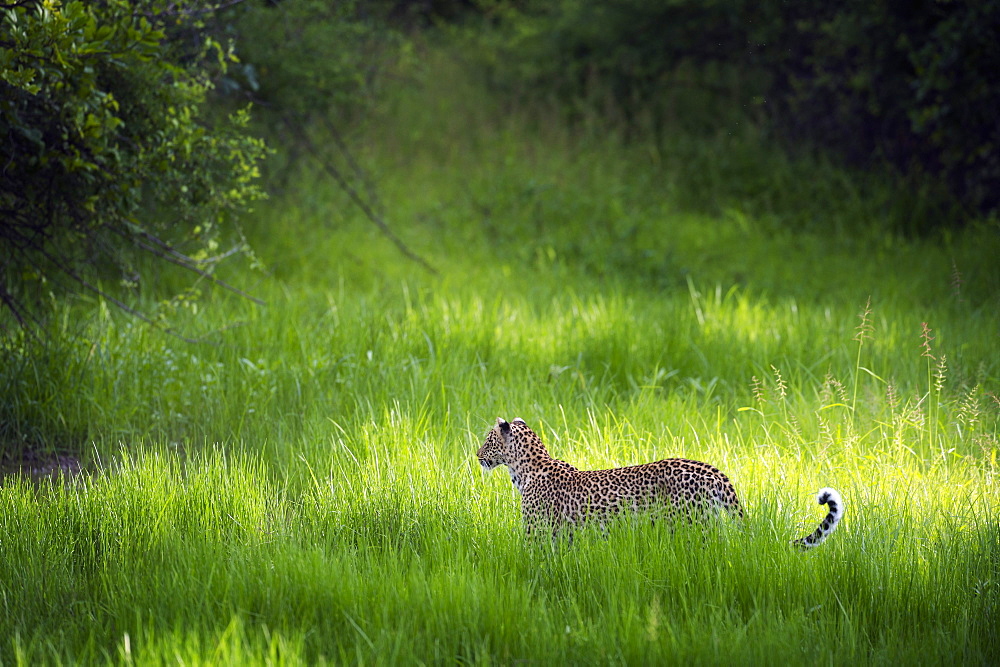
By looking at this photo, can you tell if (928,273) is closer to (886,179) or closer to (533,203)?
(886,179)

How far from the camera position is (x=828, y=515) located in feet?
9.96

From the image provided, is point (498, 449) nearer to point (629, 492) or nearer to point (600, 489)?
point (600, 489)

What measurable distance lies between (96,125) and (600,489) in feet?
10.8

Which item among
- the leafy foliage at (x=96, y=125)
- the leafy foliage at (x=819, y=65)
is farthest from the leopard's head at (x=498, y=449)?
the leafy foliage at (x=819, y=65)

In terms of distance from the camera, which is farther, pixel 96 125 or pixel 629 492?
pixel 96 125

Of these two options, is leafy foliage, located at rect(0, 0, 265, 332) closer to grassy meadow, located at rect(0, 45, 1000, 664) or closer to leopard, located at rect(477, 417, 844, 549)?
grassy meadow, located at rect(0, 45, 1000, 664)

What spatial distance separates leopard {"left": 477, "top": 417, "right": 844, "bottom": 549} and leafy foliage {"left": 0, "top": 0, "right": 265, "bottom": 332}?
9.07 ft

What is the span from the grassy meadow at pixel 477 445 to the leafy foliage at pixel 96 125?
82 cm

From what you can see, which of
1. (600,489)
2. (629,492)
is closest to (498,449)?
(600,489)

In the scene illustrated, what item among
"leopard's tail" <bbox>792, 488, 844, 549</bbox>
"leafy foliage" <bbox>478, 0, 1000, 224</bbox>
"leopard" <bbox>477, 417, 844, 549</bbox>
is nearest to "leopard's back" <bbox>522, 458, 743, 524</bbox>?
"leopard" <bbox>477, 417, 844, 549</bbox>

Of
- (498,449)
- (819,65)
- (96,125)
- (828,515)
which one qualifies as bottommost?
(828,515)

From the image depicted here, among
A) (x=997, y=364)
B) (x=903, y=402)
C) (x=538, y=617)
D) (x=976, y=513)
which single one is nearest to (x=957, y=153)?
(x=997, y=364)

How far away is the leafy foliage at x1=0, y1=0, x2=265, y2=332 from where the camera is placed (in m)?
4.30

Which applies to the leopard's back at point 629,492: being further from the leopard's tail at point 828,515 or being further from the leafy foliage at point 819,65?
the leafy foliage at point 819,65
